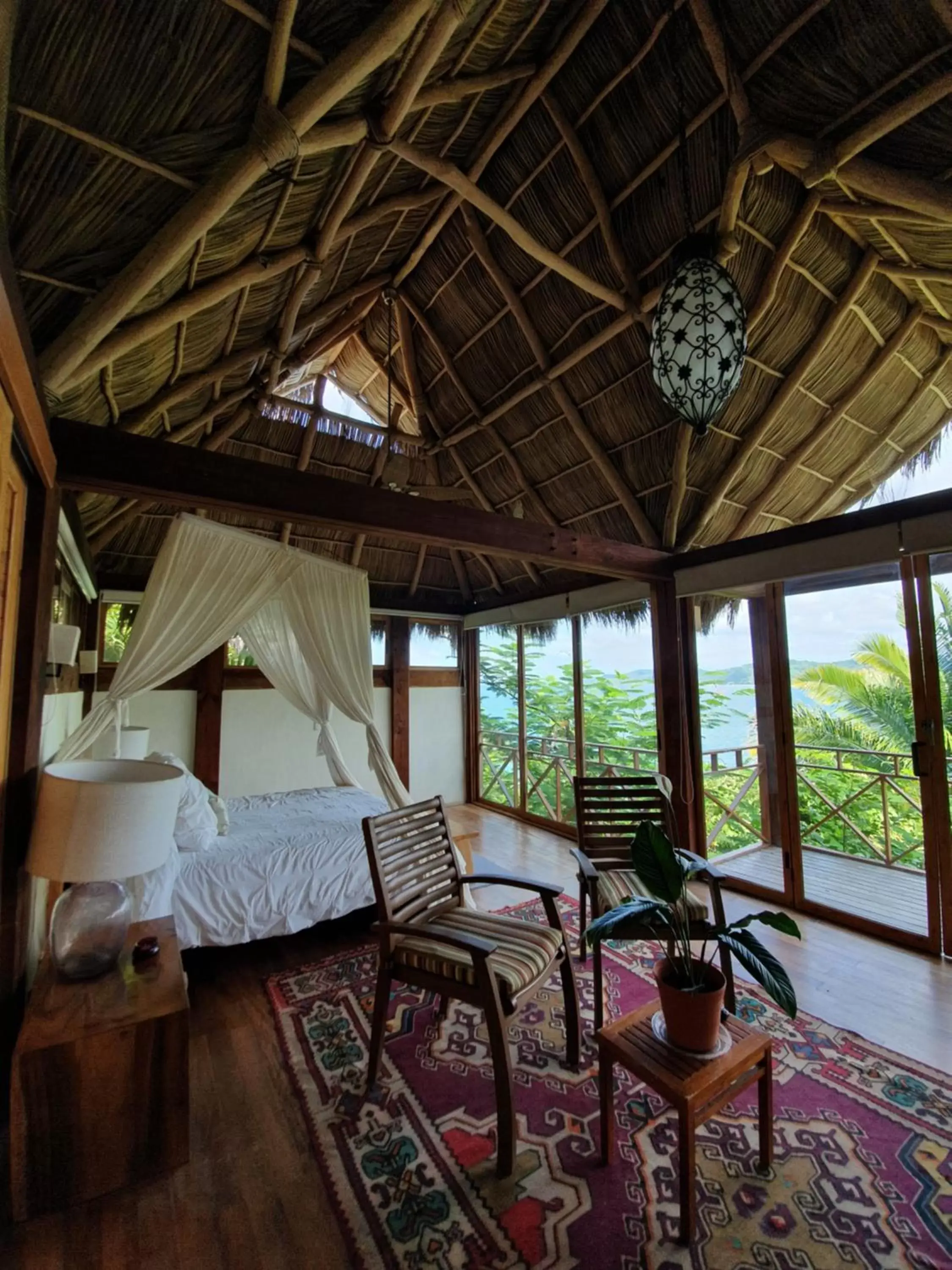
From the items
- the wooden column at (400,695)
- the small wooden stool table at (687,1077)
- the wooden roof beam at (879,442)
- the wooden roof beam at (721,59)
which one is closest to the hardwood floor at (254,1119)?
the small wooden stool table at (687,1077)

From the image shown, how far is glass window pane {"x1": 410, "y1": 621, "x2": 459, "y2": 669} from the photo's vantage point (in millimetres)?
6750

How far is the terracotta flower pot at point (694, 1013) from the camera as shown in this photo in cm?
150

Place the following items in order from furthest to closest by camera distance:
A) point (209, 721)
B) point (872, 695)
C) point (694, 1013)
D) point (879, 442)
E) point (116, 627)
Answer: point (209, 721) → point (116, 627) → point (879, 442) → point (872, 695) → point (694, 1013)

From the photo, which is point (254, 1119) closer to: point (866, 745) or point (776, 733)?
point (776, 733)

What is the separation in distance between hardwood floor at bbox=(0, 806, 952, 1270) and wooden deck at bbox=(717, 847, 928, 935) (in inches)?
7.0

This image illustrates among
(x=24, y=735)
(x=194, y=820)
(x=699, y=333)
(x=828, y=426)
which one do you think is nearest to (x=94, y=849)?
(x=24, y=735)

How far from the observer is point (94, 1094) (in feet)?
4.97

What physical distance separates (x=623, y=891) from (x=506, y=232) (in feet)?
12.6

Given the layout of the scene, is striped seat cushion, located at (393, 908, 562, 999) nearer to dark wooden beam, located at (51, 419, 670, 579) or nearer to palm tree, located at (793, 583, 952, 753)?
dark wooden beam, located at (51, 419, 670, 579)

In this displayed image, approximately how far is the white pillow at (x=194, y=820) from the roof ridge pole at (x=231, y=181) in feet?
6.53

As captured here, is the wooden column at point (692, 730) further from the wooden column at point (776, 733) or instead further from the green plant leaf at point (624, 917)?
the green plant leaf at point (624, 917)

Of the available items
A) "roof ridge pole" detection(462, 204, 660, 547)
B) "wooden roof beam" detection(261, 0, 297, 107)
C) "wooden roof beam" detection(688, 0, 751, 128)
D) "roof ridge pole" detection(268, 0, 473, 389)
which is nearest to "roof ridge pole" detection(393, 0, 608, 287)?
"roof ridge pole" detection(462, 204, 660, 547)

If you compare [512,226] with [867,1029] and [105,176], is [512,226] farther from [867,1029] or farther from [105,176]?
[867,1029]

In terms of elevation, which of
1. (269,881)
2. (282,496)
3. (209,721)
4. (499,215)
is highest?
(499,215)
